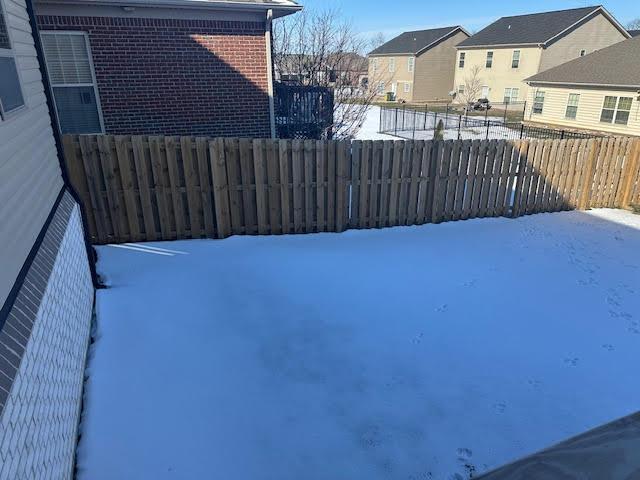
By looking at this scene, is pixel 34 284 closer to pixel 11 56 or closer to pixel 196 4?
pixel 11 56

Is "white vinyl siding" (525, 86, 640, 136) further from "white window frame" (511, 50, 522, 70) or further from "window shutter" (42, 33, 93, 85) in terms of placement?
"window shutter" (42, 33, 93, 85)

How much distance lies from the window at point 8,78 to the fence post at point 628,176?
34.0 feet

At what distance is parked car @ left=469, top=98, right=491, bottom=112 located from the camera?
37550 mm

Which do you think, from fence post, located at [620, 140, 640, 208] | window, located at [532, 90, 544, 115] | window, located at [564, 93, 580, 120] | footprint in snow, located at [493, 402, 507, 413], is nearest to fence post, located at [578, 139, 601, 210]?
fence post, located at [620, 140, 640, 208]

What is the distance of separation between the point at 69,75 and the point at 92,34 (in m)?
0.85

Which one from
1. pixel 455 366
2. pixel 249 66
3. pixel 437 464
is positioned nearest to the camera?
pixel 437 464

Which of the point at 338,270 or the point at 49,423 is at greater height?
the point at 49,423

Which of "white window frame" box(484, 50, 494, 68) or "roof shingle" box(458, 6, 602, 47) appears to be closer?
"roof shingle" box(458, 6, 602, 47)

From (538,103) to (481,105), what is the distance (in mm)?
11368

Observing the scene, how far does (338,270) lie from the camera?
6.13 metres

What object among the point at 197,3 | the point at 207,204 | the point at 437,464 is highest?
the point at 197,3

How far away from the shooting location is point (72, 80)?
26.8 ft

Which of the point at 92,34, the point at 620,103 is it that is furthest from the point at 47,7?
the point at 620,103

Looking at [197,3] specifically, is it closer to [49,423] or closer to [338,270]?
[338,270]
